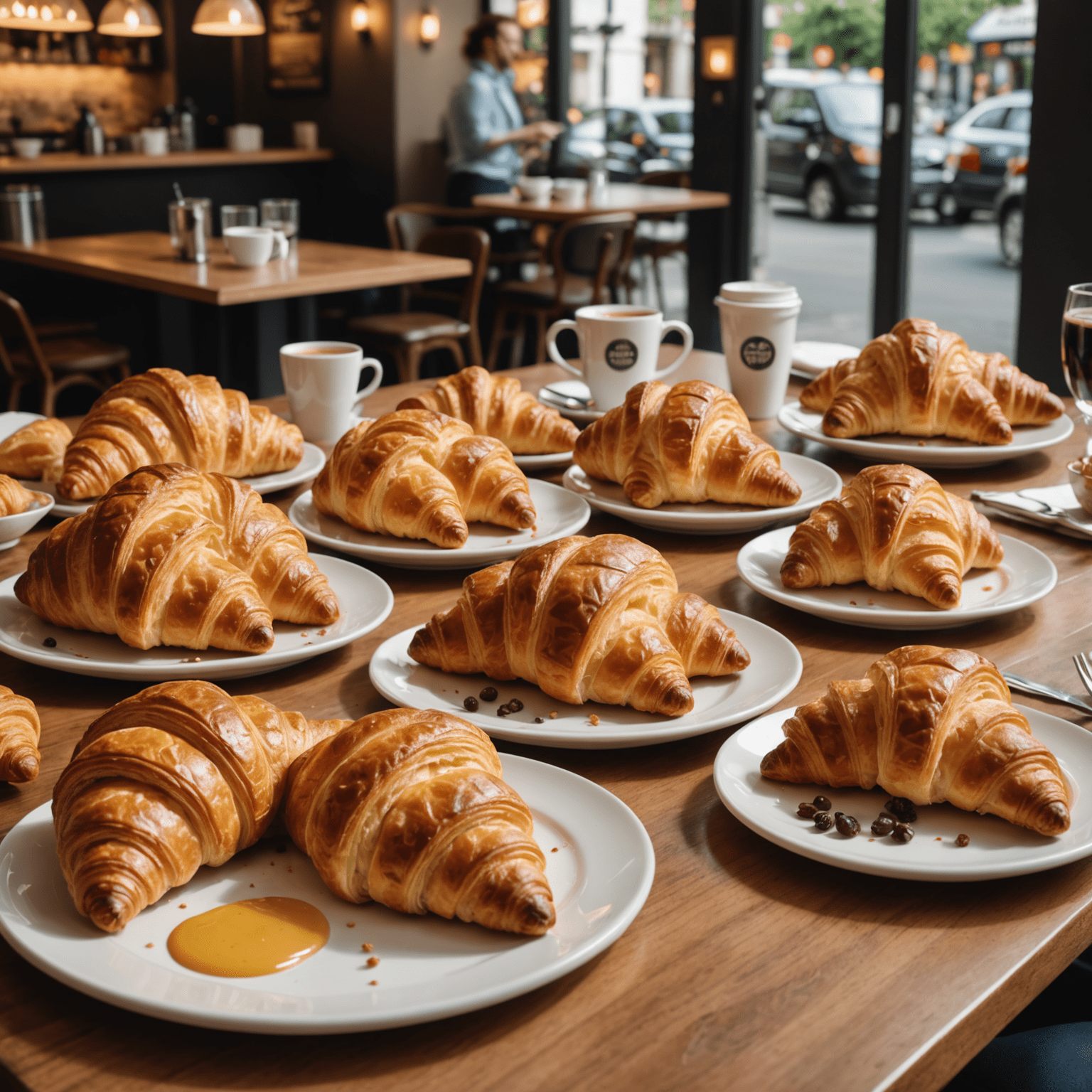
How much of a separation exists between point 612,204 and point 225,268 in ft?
8.59

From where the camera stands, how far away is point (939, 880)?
0.78 meters

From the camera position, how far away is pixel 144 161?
6926 mm

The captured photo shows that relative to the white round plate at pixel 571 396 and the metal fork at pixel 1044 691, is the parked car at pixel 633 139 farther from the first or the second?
the metal fork at pixel 1044 691

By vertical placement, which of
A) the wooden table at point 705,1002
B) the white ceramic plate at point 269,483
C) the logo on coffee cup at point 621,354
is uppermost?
the logo on coffee cup at point 621,354

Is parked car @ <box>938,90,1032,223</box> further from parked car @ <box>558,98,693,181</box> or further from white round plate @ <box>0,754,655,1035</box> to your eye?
white round plate @ <box>0,754,655,1035</box>

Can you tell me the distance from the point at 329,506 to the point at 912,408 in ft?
2.95

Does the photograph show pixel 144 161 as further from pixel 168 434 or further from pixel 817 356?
pixel 168 434

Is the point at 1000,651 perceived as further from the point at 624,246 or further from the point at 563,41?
the point at 563,41

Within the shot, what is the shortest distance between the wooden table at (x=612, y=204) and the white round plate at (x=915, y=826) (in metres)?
5.42

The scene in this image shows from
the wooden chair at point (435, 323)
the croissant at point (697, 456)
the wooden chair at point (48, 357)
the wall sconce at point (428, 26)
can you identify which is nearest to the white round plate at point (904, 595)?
the croissant at point (697, 456)

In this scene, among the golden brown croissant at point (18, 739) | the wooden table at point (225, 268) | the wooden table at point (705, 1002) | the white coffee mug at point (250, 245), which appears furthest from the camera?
the white coffee mug at point (250, 245)

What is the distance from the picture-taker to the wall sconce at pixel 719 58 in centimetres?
667

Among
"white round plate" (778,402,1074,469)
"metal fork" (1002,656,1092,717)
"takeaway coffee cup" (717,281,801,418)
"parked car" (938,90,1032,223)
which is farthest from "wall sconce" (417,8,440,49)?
"metal fork" (1002,656,1092,717)

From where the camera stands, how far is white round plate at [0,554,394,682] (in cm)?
106
